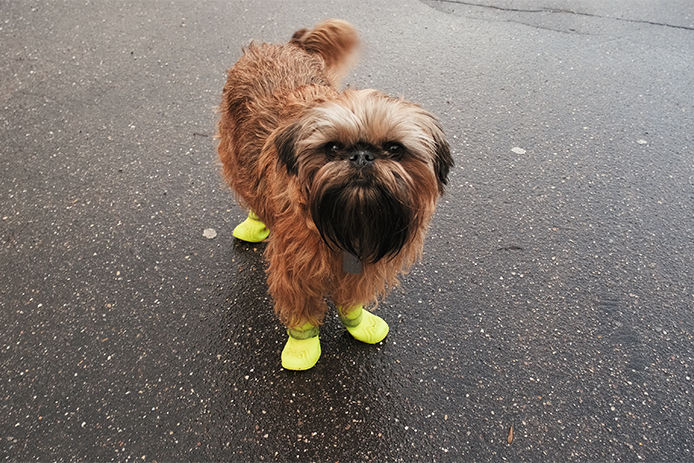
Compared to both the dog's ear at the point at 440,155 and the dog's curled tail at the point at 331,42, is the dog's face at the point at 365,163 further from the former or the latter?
the dog's curled tail at the point at 331,42

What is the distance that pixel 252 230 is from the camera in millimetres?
3297

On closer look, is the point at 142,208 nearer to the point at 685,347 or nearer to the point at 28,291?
the point at 28,291

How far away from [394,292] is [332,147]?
4.76ft

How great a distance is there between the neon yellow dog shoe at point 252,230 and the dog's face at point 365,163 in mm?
1298

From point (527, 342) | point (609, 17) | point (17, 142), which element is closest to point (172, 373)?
point (527, 342)

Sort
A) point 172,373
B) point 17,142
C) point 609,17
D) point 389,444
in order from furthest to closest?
point 609,17 < point 17,142 < point 172,373 < point 389,444

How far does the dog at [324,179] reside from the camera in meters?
1.88

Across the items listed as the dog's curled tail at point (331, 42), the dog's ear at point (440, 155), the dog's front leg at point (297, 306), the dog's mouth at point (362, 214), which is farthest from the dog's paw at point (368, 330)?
the dog's curled tail at point (331, 42)

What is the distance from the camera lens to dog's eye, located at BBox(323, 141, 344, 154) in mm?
1906

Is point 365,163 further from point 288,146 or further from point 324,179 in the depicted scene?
point 288,146

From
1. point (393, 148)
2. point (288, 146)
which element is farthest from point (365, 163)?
point (288, 146)

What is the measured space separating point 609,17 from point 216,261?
17.4ft

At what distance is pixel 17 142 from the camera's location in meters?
4.08

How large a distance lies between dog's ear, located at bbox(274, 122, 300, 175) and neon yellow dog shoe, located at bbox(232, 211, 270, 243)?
125cm
